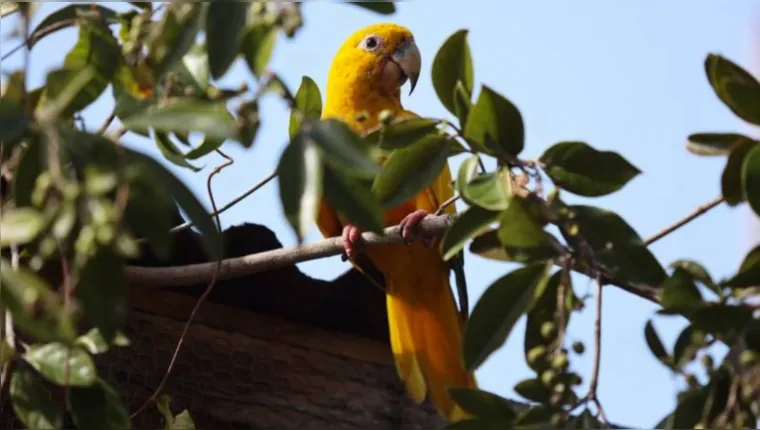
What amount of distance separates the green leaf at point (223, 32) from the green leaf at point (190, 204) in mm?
147

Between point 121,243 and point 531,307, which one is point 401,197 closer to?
point 531,307

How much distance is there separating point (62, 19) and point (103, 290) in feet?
2.29

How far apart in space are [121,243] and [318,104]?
131 cm

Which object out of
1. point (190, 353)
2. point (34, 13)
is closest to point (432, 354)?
point (190, 353)


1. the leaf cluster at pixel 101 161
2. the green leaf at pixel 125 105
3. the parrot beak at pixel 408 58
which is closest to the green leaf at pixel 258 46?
the leaf cluster at pixel 101 161

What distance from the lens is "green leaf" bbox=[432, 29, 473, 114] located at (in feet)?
4.98

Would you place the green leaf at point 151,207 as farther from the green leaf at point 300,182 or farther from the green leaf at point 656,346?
the green leaf at point 656,346

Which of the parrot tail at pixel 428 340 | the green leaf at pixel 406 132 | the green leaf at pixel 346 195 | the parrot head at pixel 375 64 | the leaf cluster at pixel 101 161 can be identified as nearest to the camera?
the leaf cluster at pixel 101 161

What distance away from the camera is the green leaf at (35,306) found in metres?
0.95

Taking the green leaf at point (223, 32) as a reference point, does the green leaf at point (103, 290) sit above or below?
below

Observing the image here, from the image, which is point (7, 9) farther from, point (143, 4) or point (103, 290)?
point (103, 290)

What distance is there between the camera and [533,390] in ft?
4.24

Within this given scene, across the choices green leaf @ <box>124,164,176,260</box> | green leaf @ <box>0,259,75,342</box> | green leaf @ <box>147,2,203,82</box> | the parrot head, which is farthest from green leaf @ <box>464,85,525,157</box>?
the parrot head

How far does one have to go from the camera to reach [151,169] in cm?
101
